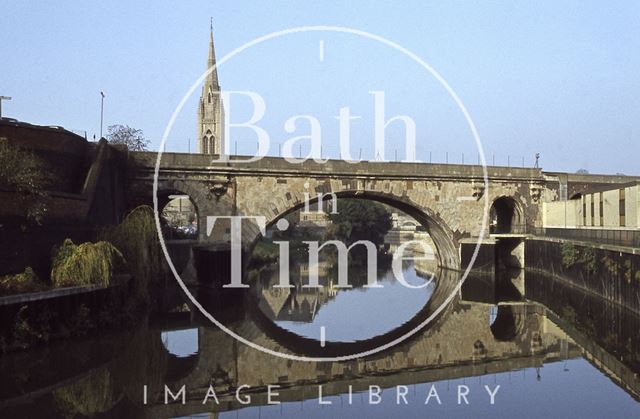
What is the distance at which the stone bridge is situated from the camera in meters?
29.7

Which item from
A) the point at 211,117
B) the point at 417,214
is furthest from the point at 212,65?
the point at 417,214

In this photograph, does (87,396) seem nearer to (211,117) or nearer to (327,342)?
(327,342)

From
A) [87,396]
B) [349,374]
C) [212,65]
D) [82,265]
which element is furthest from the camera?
[212,65]

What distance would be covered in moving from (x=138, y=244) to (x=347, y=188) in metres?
14.5

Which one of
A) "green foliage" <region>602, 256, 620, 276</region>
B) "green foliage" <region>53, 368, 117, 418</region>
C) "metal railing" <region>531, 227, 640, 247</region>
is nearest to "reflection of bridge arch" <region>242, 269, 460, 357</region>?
"green foliage" <region>53, 368, 117, 418</region>

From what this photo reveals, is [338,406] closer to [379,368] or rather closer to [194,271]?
[379,368]

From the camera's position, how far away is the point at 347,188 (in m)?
32.8

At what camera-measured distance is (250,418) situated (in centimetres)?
1173

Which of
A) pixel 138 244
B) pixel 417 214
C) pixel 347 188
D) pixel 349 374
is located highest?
pixel 347 188

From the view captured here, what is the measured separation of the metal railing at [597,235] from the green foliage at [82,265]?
16939mm

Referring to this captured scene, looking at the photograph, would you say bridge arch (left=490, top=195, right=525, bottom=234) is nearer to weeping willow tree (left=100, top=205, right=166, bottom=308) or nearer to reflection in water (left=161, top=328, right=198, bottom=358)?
weeping willow tree (left=100, top=205, right=166, bottom=308)

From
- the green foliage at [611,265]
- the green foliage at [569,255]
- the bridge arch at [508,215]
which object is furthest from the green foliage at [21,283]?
the bridge arch at [508,215]

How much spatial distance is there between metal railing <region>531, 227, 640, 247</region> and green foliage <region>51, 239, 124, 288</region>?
16.9 metres

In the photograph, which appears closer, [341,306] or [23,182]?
[23,182]
